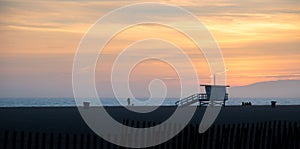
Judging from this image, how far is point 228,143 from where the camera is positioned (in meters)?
15.1

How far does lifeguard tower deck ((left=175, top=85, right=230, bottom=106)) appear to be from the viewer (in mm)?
78438

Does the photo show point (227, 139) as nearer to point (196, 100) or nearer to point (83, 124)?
point (83, 124)

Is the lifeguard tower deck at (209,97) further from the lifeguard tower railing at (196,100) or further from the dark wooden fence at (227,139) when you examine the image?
the dark wooden fence at (227,139)

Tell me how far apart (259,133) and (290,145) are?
1.26 meters

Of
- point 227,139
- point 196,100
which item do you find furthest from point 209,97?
point 227,139

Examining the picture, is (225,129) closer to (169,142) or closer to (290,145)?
(169,142)

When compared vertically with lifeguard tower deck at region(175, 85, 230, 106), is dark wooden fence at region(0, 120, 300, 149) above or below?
below

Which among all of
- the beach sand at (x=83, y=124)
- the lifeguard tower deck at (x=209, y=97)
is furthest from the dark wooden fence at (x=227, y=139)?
the lifeguard tower deck at (x=209, y=97)

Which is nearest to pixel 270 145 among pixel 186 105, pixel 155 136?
pixel 155 136

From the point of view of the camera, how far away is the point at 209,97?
258 ft

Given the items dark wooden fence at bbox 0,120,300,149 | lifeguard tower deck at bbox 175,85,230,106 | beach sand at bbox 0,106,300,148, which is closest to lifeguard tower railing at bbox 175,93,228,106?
lifeguard tower deck at bbox 175,85,230,106

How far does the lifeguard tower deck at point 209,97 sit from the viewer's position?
78438 millimetres

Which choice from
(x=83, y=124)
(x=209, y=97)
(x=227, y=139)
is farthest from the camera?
(x=209, y=97)

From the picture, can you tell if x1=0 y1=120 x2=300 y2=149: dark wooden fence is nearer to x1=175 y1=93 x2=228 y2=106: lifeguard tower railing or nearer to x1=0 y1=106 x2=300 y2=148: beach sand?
x1=0 y1=106 x2=300 y2=148: beach sand
